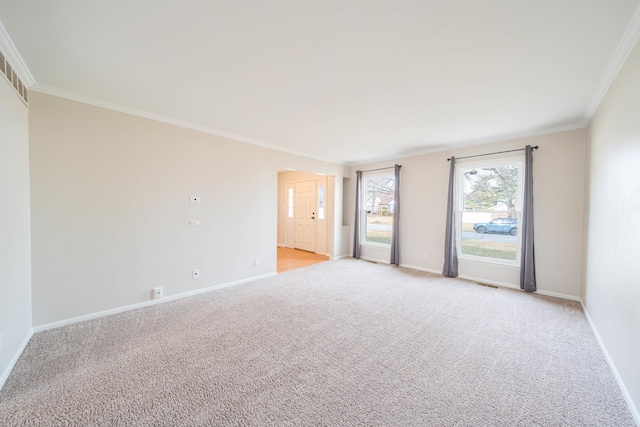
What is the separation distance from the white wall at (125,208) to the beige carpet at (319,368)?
17.1 inches

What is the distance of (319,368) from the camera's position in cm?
202

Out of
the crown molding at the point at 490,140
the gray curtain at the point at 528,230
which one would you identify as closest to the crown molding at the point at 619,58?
the crown molding at the point at 490,140

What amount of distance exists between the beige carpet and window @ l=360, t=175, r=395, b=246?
9.06 feet

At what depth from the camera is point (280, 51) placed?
191cm

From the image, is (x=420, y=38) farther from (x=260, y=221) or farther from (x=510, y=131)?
(x=260, y=221)

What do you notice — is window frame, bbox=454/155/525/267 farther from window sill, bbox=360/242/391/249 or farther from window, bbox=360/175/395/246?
window sill, bbox=360/242/391/249

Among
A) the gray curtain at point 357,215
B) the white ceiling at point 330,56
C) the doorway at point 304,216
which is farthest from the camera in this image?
the doorway at point 304,216

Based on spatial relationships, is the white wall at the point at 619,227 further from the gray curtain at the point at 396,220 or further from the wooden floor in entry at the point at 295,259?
the wooden floor in entry at the point at 295,259

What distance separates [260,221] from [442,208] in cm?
361

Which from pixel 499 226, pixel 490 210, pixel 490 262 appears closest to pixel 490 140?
pixel 490 210

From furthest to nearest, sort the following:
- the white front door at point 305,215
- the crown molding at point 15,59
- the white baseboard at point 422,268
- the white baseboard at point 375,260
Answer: the white front door at point 305,215, the white baseboard at point 375,260, the white baseboard at point 422,268, the crown molding at point 15,59

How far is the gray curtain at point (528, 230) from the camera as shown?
12.4 ft

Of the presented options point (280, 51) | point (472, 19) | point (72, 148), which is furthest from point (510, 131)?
point (72, 148)

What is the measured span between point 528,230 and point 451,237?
3.73 feet
